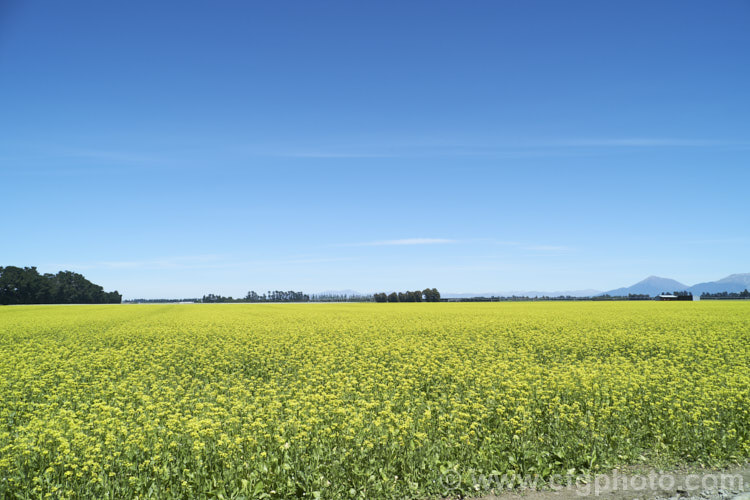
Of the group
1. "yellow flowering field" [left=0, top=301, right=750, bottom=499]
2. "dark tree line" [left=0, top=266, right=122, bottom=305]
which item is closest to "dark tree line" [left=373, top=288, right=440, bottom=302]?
"dark tree line" [left=0, top=266, right=122, bottom=305]

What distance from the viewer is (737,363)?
15562mm

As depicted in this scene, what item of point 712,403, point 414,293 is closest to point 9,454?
point 712,403

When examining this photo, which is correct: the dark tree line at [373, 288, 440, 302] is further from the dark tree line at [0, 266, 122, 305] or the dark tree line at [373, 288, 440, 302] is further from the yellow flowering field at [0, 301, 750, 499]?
the yellow flowering field at [0, 301, 750, 499]

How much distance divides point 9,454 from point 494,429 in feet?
30.2

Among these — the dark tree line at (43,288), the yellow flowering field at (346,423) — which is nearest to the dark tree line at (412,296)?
the dark tree line at (43,288)

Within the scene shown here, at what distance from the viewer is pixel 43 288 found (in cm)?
13038

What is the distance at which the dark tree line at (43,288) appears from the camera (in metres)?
125

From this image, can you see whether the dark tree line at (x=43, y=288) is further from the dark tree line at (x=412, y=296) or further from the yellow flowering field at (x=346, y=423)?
the yellow flowering field at (x=346, y=423)

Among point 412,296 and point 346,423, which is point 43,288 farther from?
point 346,423

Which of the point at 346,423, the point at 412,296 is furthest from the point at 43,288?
the point at 346,423

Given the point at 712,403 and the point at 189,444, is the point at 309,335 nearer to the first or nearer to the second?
the point at 189,444

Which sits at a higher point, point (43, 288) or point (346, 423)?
point (43, 288)

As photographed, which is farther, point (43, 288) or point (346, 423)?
point (43, 288)

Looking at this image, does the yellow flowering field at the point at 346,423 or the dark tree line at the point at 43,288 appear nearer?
the yellow flowering field at the point at 346,423
